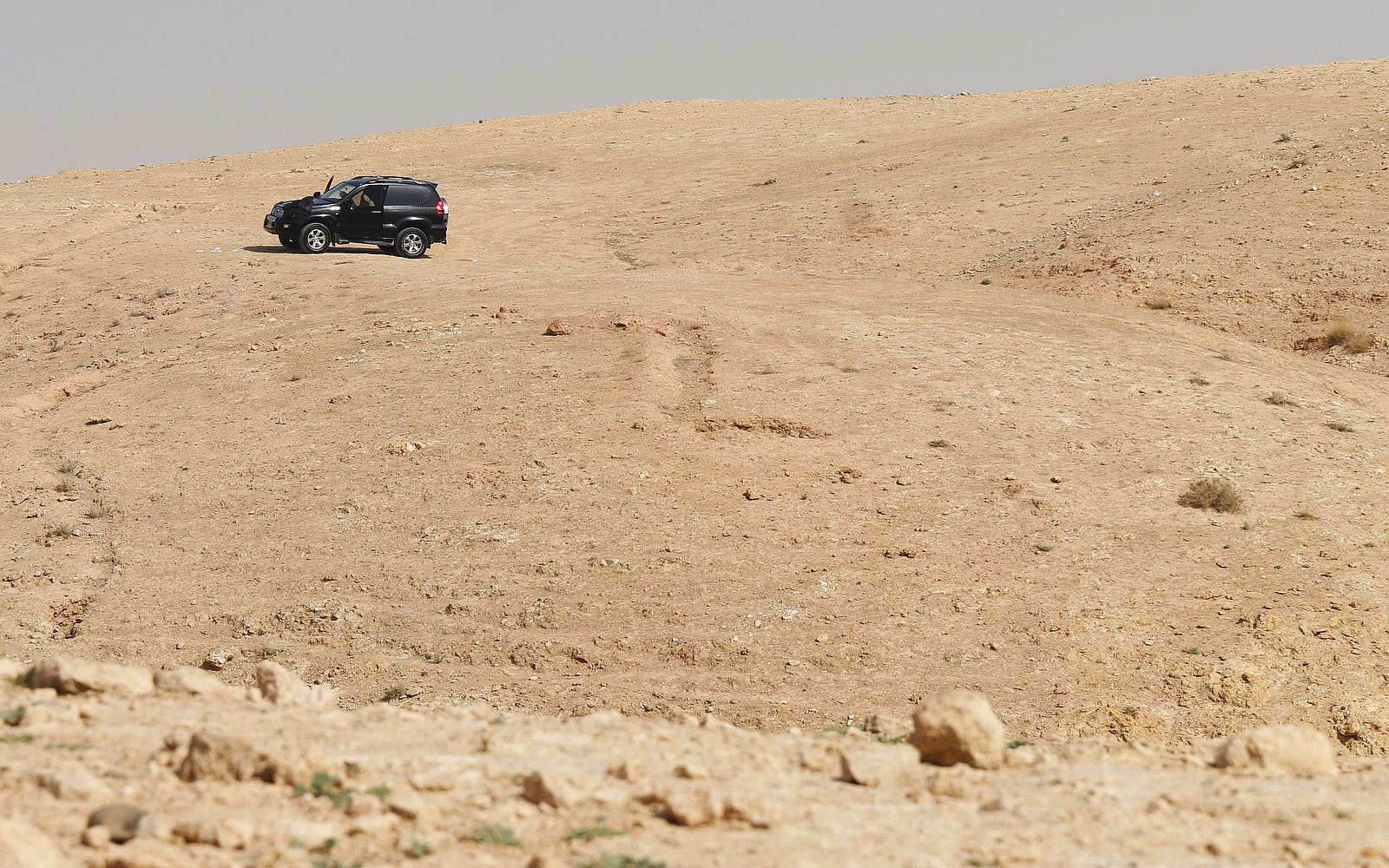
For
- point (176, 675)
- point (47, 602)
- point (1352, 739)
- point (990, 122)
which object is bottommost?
point (1352, 739)

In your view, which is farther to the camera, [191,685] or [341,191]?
[341,191]

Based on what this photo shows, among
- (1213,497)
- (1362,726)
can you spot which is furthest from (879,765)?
(1213,497)

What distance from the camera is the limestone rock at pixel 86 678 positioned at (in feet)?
20.7

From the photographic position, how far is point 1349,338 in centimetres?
1958

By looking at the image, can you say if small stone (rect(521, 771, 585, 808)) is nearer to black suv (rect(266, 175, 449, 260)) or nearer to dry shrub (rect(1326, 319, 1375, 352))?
dry shrub (rect(1326, 319, 1375, 352))

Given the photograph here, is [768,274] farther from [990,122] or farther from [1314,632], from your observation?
[990,122]

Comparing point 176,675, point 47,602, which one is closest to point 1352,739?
point 176,675

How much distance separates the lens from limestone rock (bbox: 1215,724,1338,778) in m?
6.14

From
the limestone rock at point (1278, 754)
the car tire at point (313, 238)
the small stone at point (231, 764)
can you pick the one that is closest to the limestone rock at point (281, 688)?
the small stone at point (231, 764)

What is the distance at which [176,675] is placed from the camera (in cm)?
659

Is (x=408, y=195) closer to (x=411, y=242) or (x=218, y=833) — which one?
(x=411, y=242)

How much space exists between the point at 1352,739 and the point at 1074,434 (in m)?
5.45

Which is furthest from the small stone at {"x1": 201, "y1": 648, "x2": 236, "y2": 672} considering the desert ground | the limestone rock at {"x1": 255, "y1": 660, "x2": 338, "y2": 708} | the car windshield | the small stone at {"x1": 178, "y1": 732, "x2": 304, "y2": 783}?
the car windshield

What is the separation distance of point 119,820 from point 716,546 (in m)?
7.63
